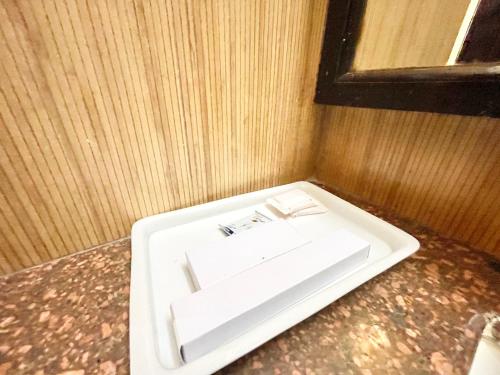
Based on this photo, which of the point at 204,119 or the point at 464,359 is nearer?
the point at 464,359

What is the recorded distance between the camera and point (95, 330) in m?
0.27

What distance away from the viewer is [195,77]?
39 cm

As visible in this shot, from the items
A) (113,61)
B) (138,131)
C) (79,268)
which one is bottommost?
(79,268)

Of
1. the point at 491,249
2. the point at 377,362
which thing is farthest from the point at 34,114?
the point at 491,249

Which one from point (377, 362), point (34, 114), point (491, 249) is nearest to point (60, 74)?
point (34, 114)

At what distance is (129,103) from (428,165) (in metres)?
0.57

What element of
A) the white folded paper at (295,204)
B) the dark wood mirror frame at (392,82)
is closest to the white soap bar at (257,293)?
the white folded paper at (295,204)

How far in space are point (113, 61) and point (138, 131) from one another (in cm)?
11

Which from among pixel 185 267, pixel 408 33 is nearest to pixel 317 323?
pixel 185 267

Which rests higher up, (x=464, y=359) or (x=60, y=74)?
(x=60, y=74)

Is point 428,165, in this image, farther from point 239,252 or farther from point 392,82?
point 239,252

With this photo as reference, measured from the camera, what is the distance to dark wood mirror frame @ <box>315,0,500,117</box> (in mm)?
290

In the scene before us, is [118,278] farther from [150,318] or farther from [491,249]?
[491,249]

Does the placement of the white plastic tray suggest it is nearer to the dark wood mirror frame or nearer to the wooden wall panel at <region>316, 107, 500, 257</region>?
the wooden wall panel at <region>316, 107, 500, 257</region>
